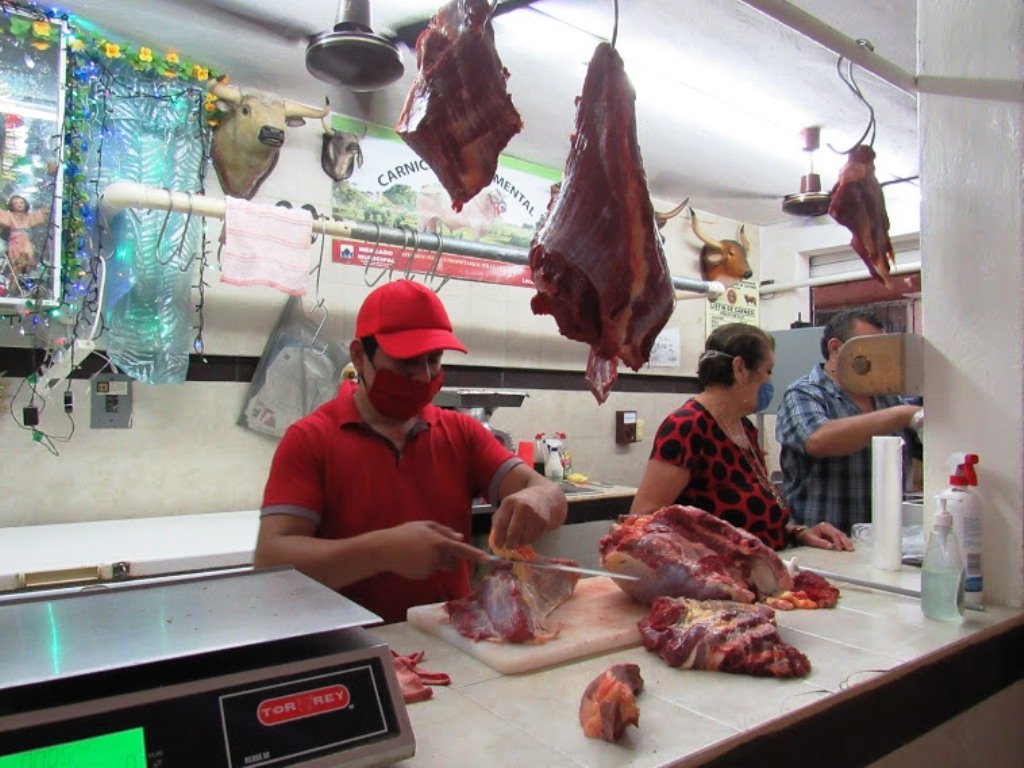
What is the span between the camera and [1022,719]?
1752 millimetres

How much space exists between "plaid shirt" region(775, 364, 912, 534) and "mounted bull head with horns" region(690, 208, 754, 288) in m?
2.90

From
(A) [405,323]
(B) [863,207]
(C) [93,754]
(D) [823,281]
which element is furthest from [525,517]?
(D) [823,281]

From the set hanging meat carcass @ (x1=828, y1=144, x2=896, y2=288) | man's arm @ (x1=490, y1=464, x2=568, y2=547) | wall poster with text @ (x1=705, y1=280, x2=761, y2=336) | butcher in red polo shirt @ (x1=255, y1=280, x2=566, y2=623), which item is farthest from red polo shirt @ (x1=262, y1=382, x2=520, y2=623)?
wall poster with text @ (x1=705, y1=280, x2=761, y2=336)

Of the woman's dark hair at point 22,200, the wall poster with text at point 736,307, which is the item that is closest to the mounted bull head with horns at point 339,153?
the woman's dark hair at point 22,200

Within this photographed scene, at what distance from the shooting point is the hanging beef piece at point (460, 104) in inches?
53.7

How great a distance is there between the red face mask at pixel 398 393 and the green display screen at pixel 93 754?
4.70ft

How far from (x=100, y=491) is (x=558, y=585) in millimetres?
Answer: 2739

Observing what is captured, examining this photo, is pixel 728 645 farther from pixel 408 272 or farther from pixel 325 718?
pixel 408 272

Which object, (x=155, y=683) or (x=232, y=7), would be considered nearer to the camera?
(x=155, y=683)

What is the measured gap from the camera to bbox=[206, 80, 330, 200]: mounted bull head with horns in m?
3.73

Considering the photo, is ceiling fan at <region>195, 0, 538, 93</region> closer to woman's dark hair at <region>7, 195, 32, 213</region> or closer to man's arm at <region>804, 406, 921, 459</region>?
woman's dark hair at <region>7, 195, 32, 213</region>

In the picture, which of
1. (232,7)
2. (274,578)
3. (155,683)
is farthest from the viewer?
(232,7)

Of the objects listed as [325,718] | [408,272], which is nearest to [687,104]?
[408,272]

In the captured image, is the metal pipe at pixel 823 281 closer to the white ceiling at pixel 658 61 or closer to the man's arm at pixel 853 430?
the white ceiling at pixel 658 61
